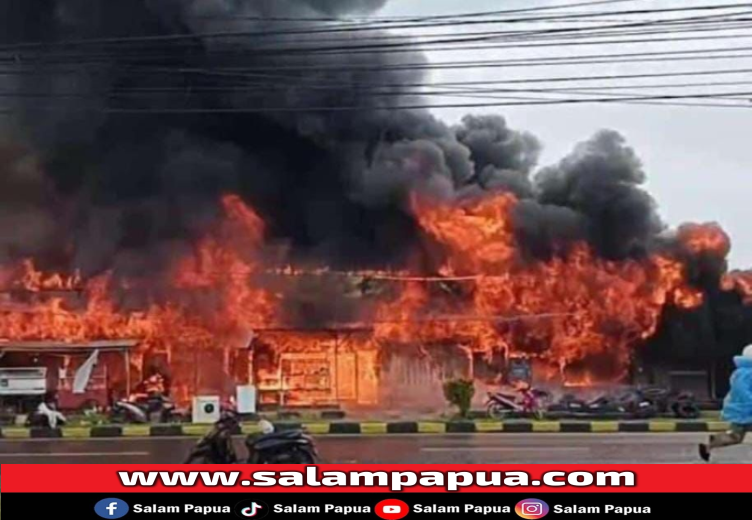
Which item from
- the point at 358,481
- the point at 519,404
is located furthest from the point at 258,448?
the point at 519,404

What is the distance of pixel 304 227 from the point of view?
78.4 feet

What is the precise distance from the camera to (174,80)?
22828 millimetres

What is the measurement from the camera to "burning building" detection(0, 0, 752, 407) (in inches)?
846

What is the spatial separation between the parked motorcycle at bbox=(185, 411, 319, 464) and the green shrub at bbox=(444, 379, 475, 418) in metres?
9.42

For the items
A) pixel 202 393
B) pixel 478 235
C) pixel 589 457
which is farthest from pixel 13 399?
pixel 589 457

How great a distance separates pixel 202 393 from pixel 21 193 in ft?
23.8
